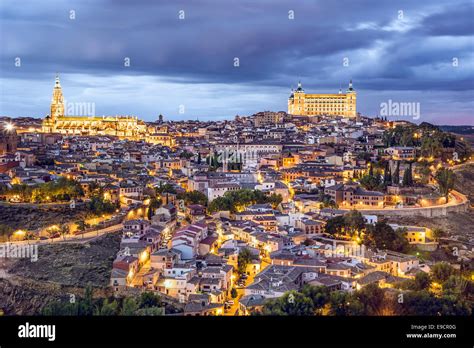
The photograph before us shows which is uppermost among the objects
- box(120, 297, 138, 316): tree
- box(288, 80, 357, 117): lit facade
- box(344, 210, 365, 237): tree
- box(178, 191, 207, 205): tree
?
box(288, 80, 357, 117): lit facade

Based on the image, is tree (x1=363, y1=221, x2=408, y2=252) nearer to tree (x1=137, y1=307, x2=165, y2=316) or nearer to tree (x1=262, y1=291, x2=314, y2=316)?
tree (x1=262, y1=291, x2=314, y2=316)

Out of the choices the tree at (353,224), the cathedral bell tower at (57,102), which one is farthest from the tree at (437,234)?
the cathedral bell tower at (57,102)

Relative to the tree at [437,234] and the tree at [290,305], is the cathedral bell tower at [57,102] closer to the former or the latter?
the tree at [437,234]

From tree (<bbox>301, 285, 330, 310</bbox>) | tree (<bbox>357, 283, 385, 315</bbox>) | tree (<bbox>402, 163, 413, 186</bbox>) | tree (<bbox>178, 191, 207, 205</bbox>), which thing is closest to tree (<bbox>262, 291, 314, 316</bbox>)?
tree (<bbox>301, 285, 330, 310</bbox>)

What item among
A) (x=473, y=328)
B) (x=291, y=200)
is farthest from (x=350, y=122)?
(x=473, y=328)

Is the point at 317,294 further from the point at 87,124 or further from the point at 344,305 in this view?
the point at 87,124

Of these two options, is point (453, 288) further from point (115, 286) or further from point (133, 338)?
point (133, 338)

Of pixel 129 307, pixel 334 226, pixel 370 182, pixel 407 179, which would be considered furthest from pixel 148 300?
pixel 407 179

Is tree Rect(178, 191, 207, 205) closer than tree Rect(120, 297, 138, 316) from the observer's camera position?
No
